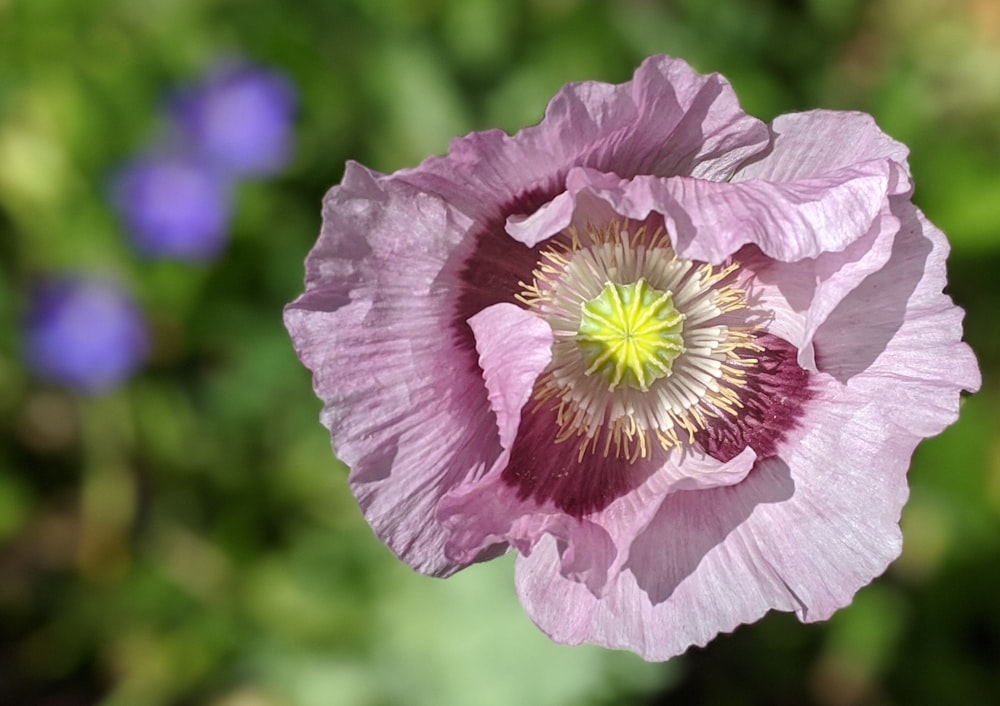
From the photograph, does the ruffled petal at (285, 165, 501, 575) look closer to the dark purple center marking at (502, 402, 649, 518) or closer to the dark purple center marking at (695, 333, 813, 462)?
the dark purple center marking at (502, 402, 649, 518)

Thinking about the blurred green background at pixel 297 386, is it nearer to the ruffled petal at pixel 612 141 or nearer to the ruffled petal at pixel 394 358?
the ruffled petal at pixel 394 358

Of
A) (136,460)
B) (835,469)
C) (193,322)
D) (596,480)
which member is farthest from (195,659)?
(835,469)

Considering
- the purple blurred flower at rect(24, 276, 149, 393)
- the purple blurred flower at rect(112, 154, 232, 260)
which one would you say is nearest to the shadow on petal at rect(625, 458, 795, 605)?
the purple blurred flower at rect(112, 154, 232, 260)

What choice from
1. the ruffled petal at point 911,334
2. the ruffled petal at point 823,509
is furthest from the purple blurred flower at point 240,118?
the ruffled petal at point 911,334

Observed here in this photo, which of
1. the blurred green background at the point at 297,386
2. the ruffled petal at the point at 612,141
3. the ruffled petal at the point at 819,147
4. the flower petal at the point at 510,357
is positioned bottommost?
the blurred green background at the point at 297,386

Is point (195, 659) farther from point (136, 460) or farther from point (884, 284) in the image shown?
point (884, 284)
